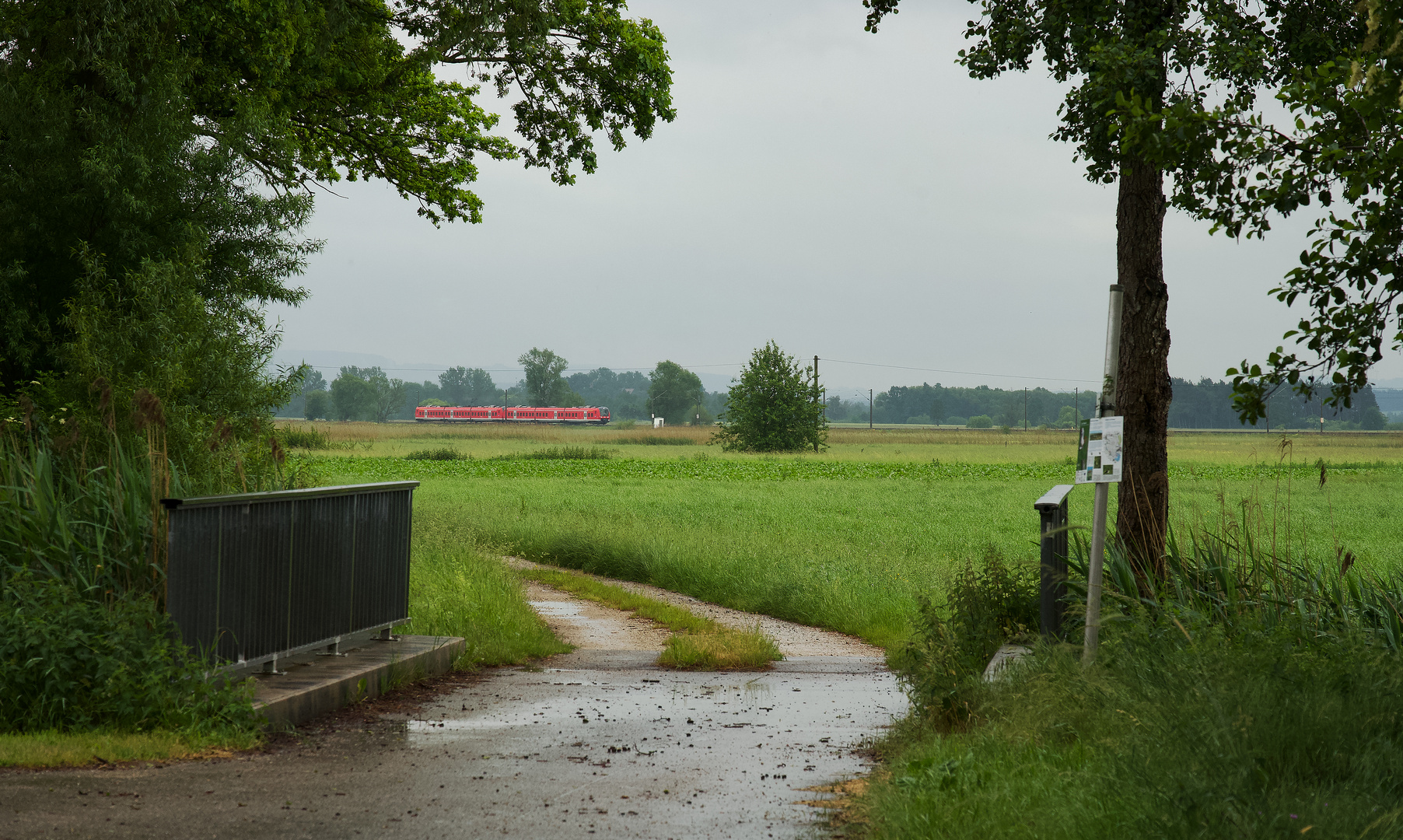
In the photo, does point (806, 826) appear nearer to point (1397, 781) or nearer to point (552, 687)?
point (1397, 781)

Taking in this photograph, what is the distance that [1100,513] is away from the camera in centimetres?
607

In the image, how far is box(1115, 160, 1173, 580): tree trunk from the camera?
7797 mm

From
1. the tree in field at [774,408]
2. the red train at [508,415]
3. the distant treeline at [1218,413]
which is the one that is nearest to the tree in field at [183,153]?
the tree in field at [774,408]

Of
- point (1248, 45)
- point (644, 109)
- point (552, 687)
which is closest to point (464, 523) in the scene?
point (644, 109)

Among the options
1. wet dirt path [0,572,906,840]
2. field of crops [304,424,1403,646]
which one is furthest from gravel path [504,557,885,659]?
wet dirt path [0,572,906,840]

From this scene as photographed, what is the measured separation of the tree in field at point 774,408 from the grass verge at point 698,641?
5707 centimetres

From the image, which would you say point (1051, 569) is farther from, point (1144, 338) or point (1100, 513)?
point (1144, 338)

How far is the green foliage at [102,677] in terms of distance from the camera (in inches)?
220

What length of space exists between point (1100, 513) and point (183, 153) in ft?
37.4

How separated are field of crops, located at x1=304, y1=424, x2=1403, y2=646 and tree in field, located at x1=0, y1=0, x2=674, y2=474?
4.18 meters

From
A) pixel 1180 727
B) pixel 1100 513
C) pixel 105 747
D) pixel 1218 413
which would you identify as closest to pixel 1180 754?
pixel 1180 727

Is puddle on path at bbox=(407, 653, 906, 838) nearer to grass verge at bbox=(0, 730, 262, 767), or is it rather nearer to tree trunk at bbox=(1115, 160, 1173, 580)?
grass verge at bbox=(0, 730, 262, 767)

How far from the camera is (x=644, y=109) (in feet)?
54.0

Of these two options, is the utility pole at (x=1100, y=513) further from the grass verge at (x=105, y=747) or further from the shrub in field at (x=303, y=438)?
the shrub in field at (x=303, y=438)
